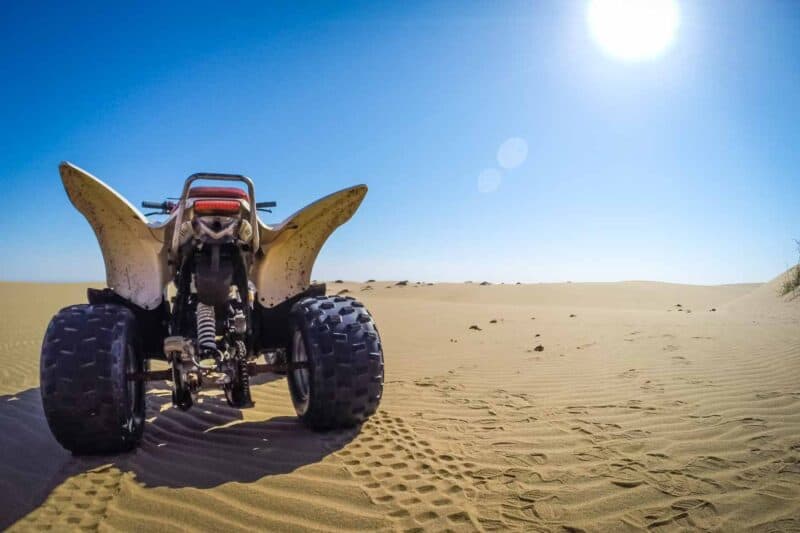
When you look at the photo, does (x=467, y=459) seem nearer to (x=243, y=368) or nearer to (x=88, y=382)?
(x=243, y=368)

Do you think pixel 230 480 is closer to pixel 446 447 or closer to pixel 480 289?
pixel 446 447

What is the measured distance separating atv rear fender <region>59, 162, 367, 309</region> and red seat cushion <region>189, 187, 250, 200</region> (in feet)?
1.05

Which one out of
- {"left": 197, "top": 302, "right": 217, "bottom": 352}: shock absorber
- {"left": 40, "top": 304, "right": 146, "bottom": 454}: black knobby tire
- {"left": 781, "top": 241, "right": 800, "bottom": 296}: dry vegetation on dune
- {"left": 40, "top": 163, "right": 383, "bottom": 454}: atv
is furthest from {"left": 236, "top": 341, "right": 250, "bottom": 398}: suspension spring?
{"left": 781, "top": 241, "right": 800, "bottom": 296}: dry vegetation on dune

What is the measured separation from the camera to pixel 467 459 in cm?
299

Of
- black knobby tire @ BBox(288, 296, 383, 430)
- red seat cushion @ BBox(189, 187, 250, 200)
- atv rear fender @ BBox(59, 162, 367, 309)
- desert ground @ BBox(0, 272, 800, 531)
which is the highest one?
red seat cushion @ BBox(189, 187, 250, 200)

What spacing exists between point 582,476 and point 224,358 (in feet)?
7.61

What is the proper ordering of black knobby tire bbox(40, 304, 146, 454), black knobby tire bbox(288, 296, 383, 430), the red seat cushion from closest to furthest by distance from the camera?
black knobby tire bbox(40, 304, 146, 454) → black knobby tire bbox(288, 296, 383, 430) → the red seat cushion

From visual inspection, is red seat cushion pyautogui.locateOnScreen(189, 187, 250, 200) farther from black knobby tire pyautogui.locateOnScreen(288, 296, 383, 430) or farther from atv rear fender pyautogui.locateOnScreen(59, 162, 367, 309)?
black knobby tire pyautogui.locateOnScreen(288, 296, 383, 430)

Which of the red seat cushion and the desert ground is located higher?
the red seat cushion

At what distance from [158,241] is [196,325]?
867mm

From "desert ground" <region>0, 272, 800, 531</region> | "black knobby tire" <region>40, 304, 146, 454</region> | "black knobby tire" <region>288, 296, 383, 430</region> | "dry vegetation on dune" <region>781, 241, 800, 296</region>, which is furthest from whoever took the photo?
"dry vegetation on dune" <region>781, 241, 800, 296</region>

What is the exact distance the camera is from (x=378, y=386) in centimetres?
334

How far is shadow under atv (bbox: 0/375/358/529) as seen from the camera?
2701 mm

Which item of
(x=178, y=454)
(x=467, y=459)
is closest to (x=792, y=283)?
(x=467, y=459)
